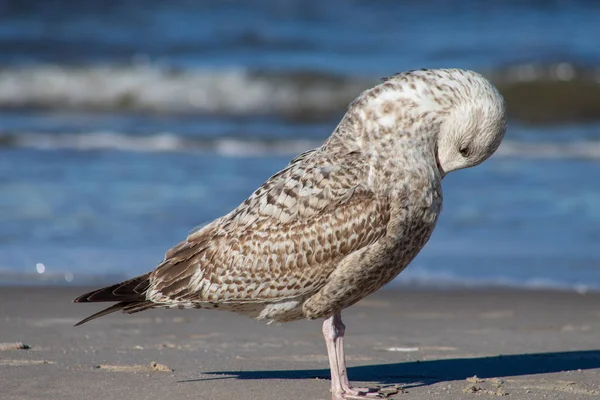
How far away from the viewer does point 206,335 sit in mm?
6023

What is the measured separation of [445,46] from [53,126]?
27.7 ft

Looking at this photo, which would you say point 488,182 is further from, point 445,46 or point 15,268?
point 445,46

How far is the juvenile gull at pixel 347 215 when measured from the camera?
4613 mm

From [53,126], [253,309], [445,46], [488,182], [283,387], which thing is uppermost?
[445,46]

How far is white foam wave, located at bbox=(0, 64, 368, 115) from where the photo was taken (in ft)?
59.9

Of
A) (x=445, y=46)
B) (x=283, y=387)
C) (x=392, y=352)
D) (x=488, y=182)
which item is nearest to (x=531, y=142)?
(x=488, y=182)

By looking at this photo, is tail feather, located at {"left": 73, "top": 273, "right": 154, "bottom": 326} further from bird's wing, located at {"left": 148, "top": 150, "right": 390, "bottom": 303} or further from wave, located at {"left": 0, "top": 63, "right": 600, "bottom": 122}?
wave, located at {"left": 0, "top": 63, "right": 600, "bottom": 122}

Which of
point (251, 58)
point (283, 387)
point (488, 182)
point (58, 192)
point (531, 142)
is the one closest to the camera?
point (283, 387)

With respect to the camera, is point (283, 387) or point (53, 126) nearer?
point (283, 387)

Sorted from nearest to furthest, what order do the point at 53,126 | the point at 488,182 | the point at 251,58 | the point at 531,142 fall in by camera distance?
1. the point at 488,182
2. the point at 531,142
3. the point at 53,126
4. the point at 251,58

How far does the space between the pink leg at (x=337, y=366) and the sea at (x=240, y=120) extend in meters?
2.73

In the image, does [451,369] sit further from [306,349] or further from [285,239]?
[285,239]

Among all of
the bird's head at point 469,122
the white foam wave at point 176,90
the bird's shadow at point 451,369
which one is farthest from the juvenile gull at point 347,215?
the white foam wave at point 176,90

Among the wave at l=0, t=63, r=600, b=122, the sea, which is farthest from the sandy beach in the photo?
the wave at l=0, t=63, r=600, b=122
